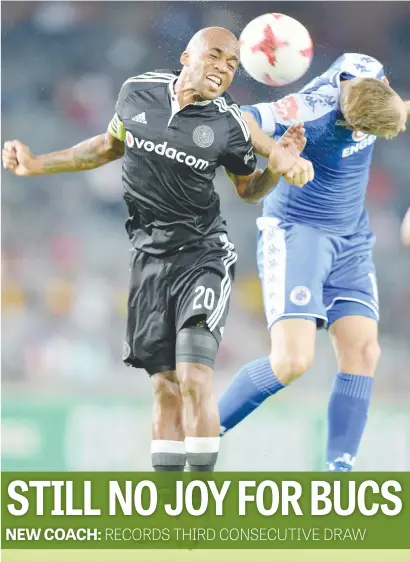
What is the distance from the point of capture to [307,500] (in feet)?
13.8

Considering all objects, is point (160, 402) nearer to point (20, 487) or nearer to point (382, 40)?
point (20, 487)

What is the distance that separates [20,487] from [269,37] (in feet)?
8.60

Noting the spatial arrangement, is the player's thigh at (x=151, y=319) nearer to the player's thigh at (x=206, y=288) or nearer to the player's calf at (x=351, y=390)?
the player's thigh at (x=206, y=288)

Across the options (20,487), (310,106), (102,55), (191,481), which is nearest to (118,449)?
(20,487)

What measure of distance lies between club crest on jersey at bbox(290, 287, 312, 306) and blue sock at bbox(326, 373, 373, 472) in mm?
443

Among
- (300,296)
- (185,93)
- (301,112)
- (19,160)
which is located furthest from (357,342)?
(19,160)

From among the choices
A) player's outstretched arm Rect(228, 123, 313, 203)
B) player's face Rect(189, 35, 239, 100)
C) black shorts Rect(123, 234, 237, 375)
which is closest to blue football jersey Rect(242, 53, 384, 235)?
player's outstretched arm Rect(228, 123, 313, 203)

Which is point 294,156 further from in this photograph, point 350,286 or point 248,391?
point 248,391

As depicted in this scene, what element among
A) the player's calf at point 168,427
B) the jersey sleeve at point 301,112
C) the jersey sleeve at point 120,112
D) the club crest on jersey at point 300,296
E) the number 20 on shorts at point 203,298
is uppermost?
the jersey sleeve at point 301,112

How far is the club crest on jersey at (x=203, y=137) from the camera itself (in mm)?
4004

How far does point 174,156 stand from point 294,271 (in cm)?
100

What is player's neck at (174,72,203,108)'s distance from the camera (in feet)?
13.2

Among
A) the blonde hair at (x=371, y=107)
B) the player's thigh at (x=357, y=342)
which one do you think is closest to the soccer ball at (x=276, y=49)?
the blonde hair at (x=371, y=107)

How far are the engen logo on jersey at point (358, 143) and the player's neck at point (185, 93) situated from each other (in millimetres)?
1041
